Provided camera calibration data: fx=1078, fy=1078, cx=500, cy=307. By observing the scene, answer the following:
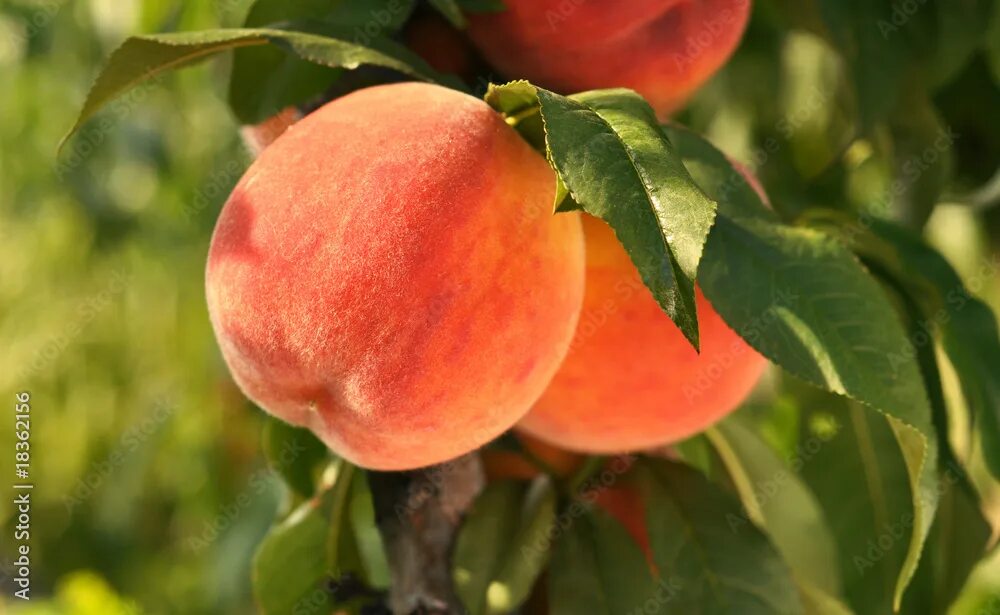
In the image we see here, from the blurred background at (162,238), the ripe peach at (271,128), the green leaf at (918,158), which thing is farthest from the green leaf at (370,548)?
the green leaf at (918,158)

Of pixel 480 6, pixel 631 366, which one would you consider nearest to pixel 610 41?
pixel 480 6

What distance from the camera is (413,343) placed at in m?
0.49

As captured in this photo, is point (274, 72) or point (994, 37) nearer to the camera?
point (274, 72)

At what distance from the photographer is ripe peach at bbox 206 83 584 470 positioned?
0.49 m

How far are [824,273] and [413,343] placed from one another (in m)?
0.23

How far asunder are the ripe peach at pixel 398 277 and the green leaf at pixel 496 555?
0.68 ft

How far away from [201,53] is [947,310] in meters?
0.51

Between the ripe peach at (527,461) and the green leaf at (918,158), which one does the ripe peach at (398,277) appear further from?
the green leaf at (918,158)

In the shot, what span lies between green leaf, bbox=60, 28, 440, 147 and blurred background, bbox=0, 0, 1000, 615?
0.55 feet

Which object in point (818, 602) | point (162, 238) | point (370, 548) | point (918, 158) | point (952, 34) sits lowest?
point (162, 238)

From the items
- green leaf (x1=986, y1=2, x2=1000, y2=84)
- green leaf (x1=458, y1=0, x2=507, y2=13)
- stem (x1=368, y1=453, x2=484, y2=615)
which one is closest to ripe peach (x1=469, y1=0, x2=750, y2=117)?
green leaf (x1=458, y1=0, x2=507, y2=13)

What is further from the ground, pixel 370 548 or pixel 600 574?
pixel 600 574

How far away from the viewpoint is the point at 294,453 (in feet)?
2.49

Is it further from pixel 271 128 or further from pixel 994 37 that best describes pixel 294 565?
pixel 994 37
